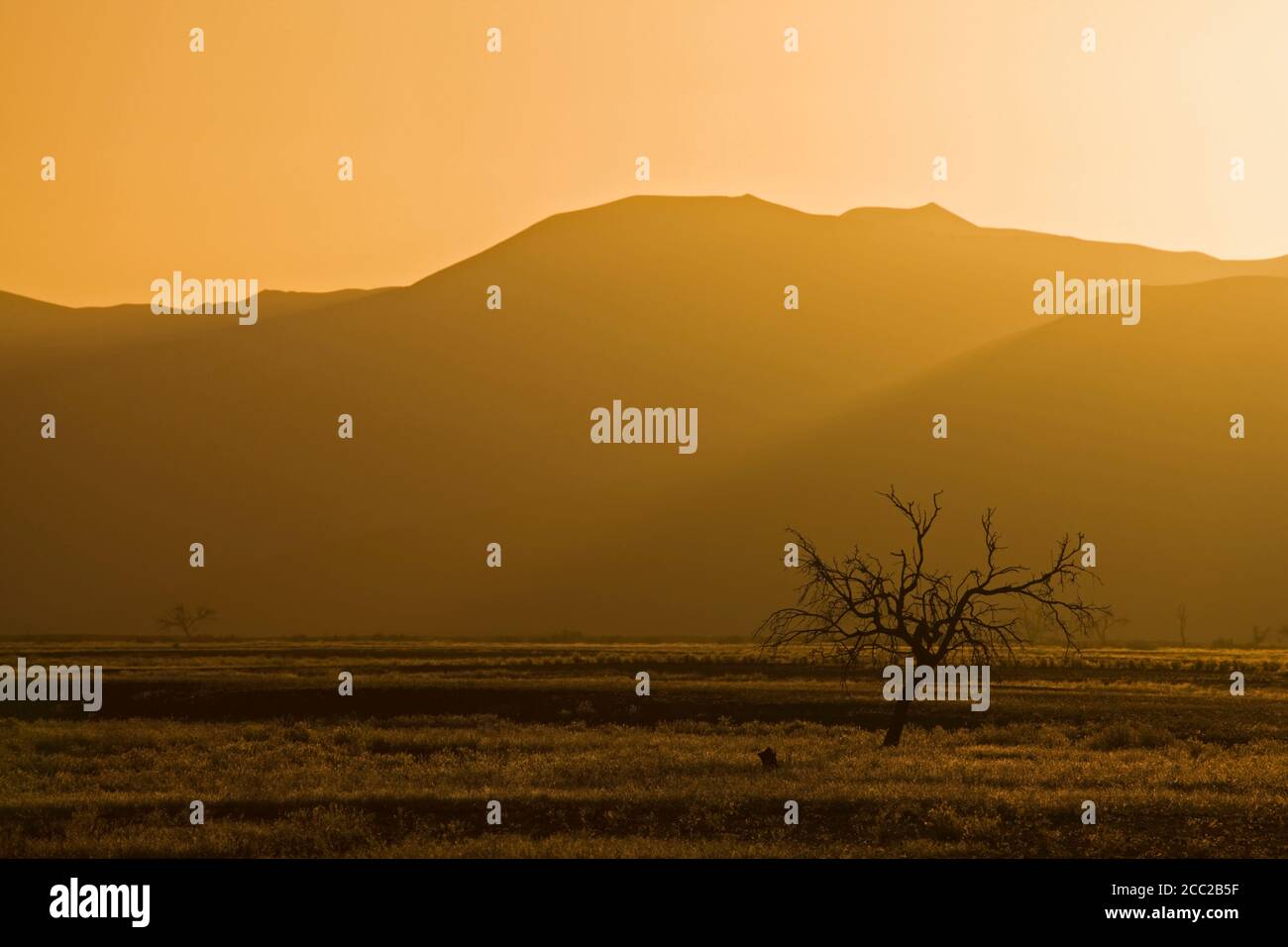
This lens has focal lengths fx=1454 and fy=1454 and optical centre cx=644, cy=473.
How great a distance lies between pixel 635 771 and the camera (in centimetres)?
2866

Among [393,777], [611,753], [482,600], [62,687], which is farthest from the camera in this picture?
[482,600]

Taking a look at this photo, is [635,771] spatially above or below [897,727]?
below

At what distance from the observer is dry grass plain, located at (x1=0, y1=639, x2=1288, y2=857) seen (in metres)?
21.1

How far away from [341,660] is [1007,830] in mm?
57437

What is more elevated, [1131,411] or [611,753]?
[1131,411]

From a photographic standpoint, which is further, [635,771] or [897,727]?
[897,727]

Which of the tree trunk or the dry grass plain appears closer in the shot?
the dry grass plain

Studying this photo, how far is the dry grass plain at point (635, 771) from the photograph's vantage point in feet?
69.4

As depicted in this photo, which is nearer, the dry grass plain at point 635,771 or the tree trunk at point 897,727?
the dry grass plain at point 635,771

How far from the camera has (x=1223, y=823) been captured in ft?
74.4
